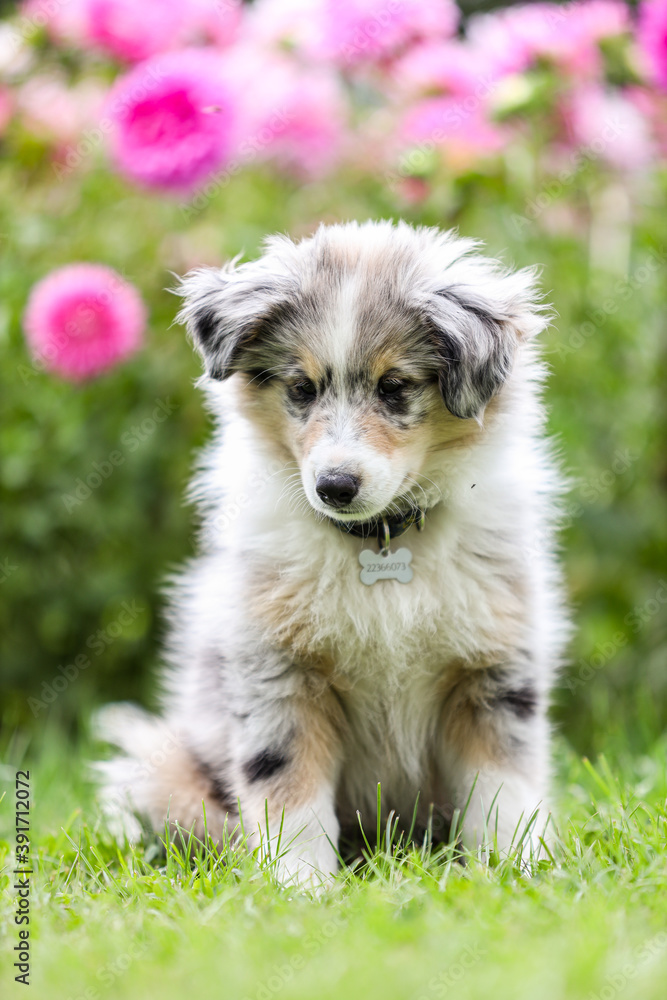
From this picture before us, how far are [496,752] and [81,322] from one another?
7.84ft

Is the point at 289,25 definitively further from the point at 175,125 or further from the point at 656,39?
the point at 656,39

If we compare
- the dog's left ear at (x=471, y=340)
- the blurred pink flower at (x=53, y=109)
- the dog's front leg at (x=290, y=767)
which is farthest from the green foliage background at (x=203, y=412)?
the dog's front leg at (x=290, y=767)

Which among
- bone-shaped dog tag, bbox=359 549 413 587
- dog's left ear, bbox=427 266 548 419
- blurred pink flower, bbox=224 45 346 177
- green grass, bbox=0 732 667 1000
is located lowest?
green grass, bbox=0 732 667 1000

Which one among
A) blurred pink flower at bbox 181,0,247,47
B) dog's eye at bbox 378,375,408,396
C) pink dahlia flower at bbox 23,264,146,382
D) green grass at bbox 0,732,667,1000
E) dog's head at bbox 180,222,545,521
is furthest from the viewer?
blurred pink flower at bbox 181,0,247,47

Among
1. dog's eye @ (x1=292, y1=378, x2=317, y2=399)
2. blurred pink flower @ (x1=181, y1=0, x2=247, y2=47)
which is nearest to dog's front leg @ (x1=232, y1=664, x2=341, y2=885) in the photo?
dog's eye @ (x1=292, y1=378, x2=317, y2=399)

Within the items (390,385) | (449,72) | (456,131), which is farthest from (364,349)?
(449,72)

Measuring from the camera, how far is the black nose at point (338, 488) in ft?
9.15

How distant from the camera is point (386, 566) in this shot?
120 inches

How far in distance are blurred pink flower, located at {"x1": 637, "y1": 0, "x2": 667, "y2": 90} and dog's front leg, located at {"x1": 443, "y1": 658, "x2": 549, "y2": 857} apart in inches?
110

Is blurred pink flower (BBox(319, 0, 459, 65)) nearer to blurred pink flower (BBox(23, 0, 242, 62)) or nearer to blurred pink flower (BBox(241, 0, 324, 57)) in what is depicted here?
blurred pink flower (BBox(241, 0, 324, 57))

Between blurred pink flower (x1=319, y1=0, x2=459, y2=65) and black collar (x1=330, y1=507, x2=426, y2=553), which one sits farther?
blurred pink flower (x1=319, y1=0, x2=459, y2=65)

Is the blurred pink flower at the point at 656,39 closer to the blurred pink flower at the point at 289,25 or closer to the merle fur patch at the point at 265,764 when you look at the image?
the blurred pink flower at the point at 289,25

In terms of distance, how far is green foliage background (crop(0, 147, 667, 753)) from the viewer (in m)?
4.79

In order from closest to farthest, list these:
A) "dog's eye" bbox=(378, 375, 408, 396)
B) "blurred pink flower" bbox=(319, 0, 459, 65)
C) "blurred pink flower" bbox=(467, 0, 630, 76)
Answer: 1. "dog's eye" bbox=(378, 375, 408, 396)
2. "blurred pink flower" bbox=(467, 0, 630, 76)
3. "blurred pink flower" bbox=(319, 0, 459, 65)
